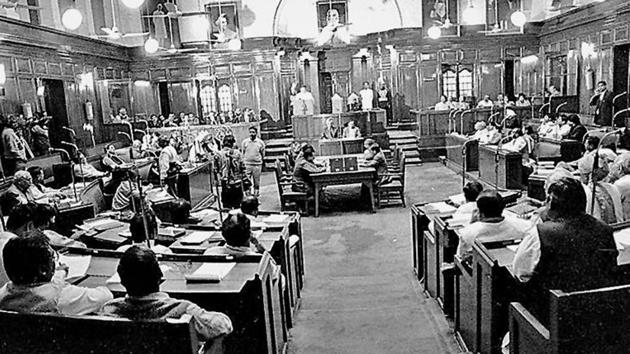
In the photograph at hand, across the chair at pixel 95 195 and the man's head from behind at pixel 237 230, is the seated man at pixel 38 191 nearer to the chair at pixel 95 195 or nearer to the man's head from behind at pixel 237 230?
the chair at pixel 95 195

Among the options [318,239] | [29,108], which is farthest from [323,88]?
[318,239]

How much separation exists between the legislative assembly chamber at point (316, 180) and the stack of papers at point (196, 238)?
28 millimetres

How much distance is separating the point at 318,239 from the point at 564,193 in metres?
5.21

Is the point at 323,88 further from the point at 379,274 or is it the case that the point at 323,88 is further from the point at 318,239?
the point at 379,274

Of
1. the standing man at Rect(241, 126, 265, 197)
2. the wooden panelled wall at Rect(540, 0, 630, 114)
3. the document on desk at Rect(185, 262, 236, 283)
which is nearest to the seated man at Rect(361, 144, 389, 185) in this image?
the standing man at Rect(241, 126, 265, 197)

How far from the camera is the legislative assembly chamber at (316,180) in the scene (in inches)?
105

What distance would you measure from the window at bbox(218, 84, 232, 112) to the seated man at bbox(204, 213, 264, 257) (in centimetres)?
1395

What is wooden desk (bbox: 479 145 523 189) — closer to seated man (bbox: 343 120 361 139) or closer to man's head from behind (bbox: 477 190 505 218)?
seated man (bbox: 343 120 361 139)

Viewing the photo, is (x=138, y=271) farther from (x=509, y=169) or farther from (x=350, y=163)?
(x=509, y=169)

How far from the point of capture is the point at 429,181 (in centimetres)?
1163

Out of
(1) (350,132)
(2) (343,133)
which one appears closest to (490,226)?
(1) (350,132)

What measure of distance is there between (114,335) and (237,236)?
5.12 feet

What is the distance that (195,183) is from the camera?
30.8ft

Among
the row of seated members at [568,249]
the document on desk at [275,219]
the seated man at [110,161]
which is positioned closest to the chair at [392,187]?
the document on desk at [275,219]
